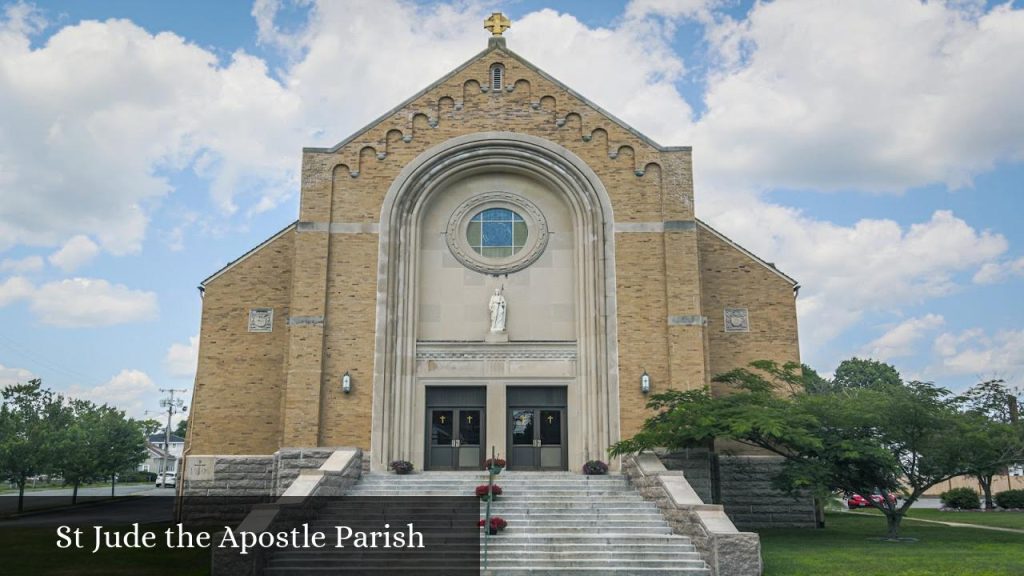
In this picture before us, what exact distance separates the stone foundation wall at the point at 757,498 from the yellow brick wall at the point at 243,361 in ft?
42.1

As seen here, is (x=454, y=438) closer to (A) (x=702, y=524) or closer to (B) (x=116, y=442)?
(A) (x=702, y=524)

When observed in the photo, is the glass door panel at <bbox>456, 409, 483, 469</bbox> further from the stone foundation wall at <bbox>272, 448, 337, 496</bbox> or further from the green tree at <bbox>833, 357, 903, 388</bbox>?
the green tree at <bbox>833, 357, 903, 388</bbox>

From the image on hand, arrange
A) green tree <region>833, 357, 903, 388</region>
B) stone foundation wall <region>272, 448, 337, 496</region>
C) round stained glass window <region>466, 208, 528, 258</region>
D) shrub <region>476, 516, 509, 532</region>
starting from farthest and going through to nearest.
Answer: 1. green tree <region>833, 357, 903, 388</region>
2. round stained glass window <region>466, 208, 528, 258</region>
3. stone foundation wall <region>272, 448, 337, 496</region>
4. shrub <region>476, 516, 509, 532</region>

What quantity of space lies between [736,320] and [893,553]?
955cm

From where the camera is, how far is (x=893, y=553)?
16.6m

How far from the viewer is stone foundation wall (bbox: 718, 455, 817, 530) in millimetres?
23453

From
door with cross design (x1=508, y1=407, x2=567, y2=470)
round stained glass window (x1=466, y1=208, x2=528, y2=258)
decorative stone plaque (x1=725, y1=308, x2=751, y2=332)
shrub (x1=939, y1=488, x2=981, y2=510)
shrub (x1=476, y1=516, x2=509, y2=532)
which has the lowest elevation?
shrub (x1=939, y1=488, x2=981, y2=510)

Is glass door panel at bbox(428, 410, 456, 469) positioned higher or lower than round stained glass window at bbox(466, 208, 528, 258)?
lower

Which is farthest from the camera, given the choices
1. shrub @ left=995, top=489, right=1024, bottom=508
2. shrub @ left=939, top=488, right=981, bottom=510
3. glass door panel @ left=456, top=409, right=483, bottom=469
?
shrub @ left=939, top=488, right=981, bottom=510

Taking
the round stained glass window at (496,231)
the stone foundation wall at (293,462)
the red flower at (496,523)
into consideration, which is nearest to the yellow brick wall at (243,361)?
the stone foundation wall at (293,462)

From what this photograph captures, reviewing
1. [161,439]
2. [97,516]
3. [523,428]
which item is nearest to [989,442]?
[523,428]

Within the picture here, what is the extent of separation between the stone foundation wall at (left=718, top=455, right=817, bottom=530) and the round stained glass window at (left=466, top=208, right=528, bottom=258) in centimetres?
858

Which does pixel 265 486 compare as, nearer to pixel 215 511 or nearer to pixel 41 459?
pixel 215 511

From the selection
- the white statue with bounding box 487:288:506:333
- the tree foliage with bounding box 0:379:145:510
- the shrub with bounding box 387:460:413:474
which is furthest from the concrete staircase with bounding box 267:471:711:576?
the tree foliage with bounding box 0:379:145:510
